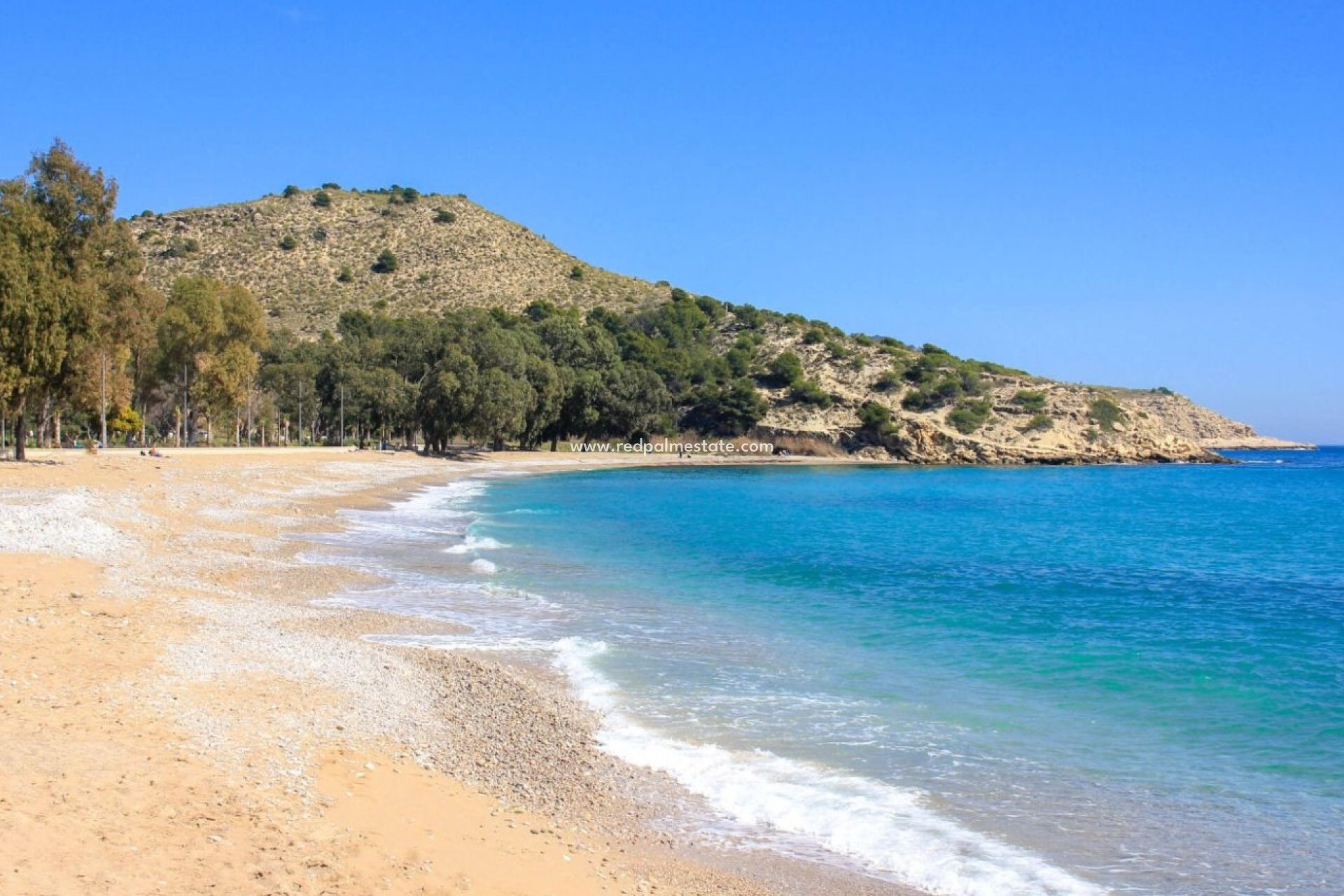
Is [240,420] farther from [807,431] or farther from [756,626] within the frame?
[756,626]

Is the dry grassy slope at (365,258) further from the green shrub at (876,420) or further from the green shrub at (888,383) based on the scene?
the green shrub at (876,420)

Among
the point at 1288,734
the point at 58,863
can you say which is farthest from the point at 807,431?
the point at 58,863

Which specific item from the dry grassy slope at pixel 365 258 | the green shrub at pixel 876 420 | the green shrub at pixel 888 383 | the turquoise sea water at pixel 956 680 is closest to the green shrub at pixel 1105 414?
the green shrub at pixel 888 383

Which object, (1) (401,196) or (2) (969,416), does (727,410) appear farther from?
(1) (401,196)

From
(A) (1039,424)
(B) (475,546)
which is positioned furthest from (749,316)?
(B) (475,546)

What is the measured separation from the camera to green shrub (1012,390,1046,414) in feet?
415

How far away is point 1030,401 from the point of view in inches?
4988

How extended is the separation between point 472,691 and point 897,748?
204 inches

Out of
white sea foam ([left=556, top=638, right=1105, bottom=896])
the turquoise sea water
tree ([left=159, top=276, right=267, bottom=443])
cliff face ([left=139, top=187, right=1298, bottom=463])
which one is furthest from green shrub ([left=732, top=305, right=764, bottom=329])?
white sea foam ([left=556, top=638, right=1105, bottom=896])

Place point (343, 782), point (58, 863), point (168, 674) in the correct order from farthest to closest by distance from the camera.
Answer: point (168, 674) < point (343, 782) < point (58, 863)

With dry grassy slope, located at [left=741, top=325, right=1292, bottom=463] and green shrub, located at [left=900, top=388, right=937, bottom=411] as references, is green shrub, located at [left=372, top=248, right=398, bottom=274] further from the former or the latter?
green shrub, located at [left=900, top=388, right=937, bottom=411]

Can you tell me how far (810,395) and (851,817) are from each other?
382 ft

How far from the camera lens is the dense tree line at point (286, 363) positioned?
129ft

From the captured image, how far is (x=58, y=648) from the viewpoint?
11.5 m
